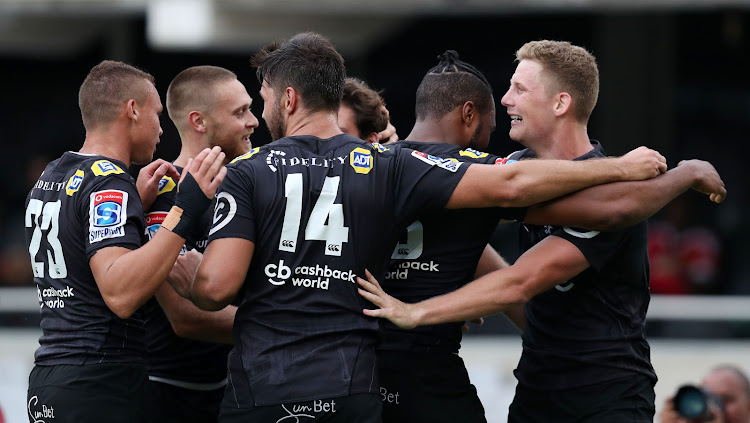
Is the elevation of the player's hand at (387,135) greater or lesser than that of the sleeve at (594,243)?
greater

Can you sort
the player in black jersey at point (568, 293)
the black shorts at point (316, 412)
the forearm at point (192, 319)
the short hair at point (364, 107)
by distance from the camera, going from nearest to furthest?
the black shorts at point (316, 412), the player in black jersey at point (568, 293), the forearm at point (192, 319), the short hair at point (364, 107)

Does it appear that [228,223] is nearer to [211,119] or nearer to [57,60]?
[211,119]

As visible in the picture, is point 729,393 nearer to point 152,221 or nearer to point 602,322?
point 602,322

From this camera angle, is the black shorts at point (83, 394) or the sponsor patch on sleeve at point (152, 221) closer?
the black shorts at point (83, 394)

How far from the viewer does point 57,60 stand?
17812mm

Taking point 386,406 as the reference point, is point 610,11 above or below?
above

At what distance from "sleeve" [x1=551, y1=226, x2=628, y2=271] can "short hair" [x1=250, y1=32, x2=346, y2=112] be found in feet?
3.75

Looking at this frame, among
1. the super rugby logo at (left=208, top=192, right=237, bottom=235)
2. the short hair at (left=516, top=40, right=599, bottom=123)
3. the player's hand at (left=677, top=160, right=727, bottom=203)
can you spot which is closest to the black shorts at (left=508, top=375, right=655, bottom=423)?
the player's hand at (left=677, top=160, right=727, bottom=203)

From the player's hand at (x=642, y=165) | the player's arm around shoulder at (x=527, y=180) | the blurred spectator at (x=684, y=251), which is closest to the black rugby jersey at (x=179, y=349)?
the player's arm around shoulder at (x=527, y=180)

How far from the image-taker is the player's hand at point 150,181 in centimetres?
493

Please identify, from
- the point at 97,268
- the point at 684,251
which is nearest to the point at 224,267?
the point at 97,268

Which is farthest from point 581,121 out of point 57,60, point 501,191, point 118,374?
point 57,60

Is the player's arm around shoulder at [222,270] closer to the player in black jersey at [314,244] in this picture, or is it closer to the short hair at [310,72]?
the player in black jersey at [314,244]

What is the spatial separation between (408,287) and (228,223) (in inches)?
36.8
